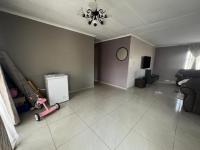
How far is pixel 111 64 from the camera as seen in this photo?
15.1 feet

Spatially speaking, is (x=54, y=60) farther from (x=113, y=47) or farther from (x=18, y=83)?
(x=113, y=47)

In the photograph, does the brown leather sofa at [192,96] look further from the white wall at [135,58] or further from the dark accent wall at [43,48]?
the dark accent wall at [43,48]

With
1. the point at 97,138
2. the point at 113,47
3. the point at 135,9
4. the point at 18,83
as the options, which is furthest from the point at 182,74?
the point at 18,83

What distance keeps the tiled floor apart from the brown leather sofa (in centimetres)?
20

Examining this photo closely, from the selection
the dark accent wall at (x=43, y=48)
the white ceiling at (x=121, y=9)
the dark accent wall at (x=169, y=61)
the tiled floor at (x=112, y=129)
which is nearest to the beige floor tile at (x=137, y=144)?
the tiled floor at (x=112, y=129)

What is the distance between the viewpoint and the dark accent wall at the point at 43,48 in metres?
2.12

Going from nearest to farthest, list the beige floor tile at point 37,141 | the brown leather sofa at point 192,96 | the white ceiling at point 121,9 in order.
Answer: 1. the beige floor tile at point 37,141
2. the white ceiling at point 121,9
3. the brown leather sofa at point 192,96

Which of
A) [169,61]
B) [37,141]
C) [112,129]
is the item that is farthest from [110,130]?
[169,61]

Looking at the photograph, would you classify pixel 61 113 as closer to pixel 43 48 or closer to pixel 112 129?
pixel 112 129

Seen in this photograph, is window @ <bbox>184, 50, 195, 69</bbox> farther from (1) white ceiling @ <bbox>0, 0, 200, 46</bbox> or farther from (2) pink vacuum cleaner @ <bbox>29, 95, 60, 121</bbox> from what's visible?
(2) pink vacuum cleaner @ <bbox>29, 95, 60, 121</bbox>

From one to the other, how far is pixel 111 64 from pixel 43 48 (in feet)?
10.2

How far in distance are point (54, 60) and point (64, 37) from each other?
2.96 ft

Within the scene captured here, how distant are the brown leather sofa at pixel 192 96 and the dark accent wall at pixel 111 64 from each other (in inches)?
81.4

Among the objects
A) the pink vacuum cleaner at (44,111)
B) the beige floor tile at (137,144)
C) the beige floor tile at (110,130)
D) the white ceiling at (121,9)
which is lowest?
the beige floor tile at (137,144)
